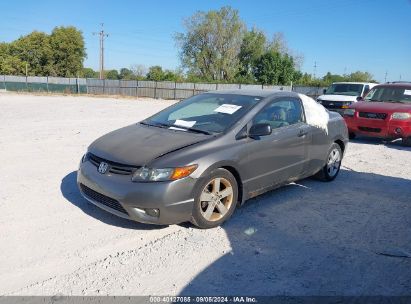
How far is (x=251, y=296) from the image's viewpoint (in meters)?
2.96

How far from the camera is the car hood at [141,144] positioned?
13.0ft

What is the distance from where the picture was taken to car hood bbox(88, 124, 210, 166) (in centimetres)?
395

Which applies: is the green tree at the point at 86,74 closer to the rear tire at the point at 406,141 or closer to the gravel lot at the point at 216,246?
the rear tire at the point at 406,141

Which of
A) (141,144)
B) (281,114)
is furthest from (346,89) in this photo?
(141,144)

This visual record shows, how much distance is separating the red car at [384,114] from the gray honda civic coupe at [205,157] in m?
4.83

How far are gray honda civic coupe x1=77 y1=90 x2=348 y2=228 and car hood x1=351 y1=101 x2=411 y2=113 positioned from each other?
4.97 meters

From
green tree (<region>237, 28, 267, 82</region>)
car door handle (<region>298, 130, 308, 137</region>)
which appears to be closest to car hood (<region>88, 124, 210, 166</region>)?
car door handle (<region>298, 130, 308, 137</region>)

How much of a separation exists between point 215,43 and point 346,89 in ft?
153

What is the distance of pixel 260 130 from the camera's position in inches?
176

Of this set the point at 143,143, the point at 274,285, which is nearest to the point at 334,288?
the point at 274,285

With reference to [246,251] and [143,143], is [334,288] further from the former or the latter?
[143,143]

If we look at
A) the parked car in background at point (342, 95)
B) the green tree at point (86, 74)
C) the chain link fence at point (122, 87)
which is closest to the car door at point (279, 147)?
the parked car in background at point (342, 95)

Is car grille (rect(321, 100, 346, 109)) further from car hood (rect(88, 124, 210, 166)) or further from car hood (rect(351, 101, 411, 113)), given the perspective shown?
car hood (rect(88, 124, 210, 166))

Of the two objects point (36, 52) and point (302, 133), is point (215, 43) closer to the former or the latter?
point (36, 52)
